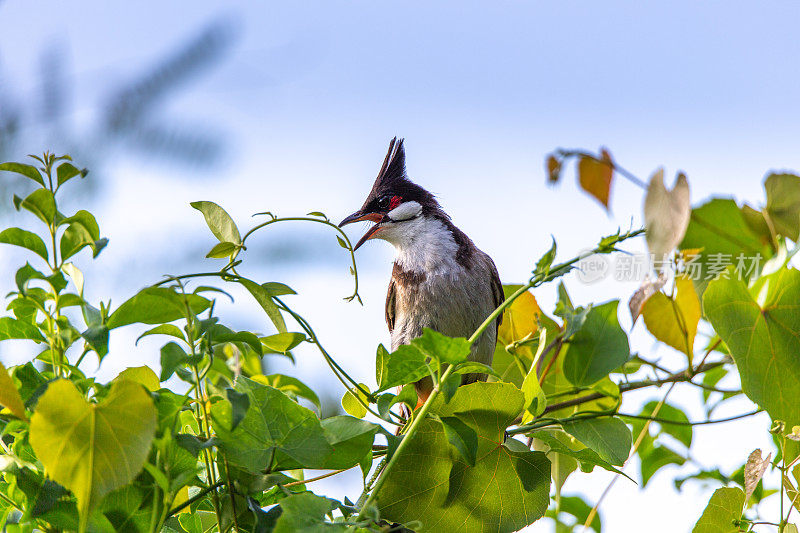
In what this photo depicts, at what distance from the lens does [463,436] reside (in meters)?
0.87

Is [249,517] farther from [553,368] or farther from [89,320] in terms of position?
[553,368]

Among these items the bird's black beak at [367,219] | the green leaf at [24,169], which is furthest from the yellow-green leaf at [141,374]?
the bird's black beak at [367,219]

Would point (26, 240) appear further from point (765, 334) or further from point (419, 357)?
point (765, 334)

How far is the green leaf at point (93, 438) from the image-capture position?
605 millimetres

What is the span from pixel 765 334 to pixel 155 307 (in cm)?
77

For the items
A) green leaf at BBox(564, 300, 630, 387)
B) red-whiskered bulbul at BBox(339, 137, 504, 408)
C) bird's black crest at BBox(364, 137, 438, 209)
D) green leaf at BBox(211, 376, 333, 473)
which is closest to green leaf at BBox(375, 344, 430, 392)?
green leaf at BBox(211, 376, 333, 473)

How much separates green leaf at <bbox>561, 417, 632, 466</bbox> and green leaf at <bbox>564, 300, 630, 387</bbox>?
0.07 metres

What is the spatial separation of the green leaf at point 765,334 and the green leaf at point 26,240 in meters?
0.80

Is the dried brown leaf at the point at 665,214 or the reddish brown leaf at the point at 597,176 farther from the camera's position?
the reddish brown leaf at the point at 597,176

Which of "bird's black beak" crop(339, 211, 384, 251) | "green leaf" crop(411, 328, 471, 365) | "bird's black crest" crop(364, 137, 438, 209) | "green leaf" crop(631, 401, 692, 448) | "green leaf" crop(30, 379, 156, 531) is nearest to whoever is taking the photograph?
"green leaf" crop(30, 379, 156, 531)

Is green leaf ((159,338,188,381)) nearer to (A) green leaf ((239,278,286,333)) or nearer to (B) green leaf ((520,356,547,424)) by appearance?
(A) green leaf ((239,278,286,333))

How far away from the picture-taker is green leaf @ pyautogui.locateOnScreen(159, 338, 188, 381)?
76cm

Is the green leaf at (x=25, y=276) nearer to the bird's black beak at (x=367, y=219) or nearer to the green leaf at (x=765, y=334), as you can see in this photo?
the green leaf at (x=765, y=334)

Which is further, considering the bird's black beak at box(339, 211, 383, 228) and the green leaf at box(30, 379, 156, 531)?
the bird's black beak at box(339, 211, 383, 228)
